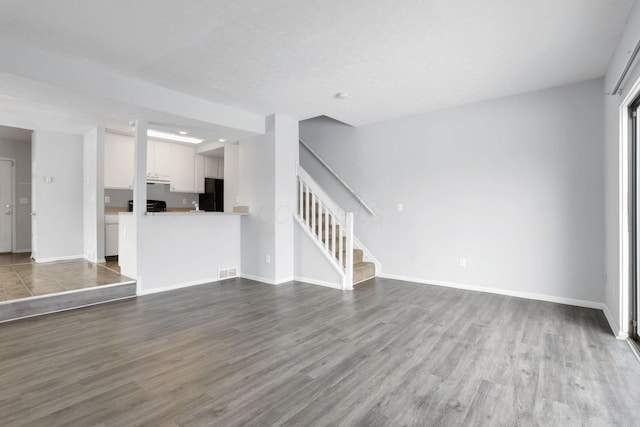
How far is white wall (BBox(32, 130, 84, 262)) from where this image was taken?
5.29 meters

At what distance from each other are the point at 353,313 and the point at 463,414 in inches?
67.6

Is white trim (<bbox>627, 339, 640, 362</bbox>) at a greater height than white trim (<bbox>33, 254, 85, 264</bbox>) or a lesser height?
lesser

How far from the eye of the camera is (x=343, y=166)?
18.7ft

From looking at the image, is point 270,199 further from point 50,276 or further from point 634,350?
point 634,350

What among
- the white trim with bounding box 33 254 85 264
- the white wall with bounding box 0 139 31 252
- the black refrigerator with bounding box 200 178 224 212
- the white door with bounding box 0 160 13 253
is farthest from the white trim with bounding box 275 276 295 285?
the white door with bounding box 0 160 13 253

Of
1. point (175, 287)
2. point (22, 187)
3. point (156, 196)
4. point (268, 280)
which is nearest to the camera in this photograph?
point (175, 287)

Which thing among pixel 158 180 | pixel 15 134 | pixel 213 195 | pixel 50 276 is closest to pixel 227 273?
Result: pixel 50 276

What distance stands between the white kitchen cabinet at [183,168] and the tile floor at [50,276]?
2.11 meters

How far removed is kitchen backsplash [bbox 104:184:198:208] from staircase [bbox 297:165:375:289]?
3.65m

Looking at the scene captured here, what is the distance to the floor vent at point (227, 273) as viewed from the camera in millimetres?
4959

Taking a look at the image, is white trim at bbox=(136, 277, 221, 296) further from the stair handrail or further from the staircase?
the stair handrail

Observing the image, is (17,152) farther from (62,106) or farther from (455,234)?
(455,234)

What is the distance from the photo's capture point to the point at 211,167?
24.2 ft

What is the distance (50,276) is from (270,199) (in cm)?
310
